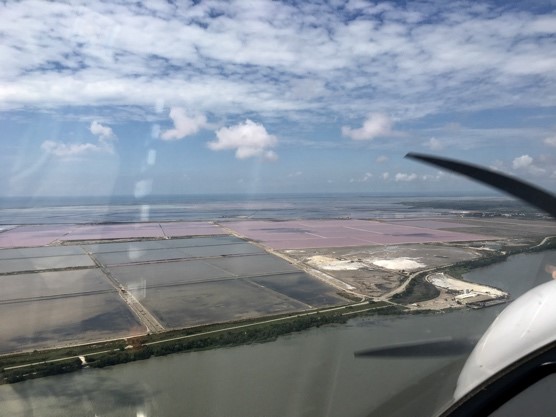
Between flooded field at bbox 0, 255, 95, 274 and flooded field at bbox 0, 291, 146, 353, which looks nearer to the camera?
flooded field at bbox 0, 291, 146, 353

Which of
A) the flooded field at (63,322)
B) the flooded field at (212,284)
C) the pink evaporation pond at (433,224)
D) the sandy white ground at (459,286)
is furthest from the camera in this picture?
the pink evaporation pond at (433,224)

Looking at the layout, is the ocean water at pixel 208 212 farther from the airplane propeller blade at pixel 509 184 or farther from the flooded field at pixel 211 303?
the airplane propeller blade at pixel 509 184

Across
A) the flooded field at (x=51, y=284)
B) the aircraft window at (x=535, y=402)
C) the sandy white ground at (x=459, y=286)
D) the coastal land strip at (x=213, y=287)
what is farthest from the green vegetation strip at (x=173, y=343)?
the aircraft window at (x=535, y=402)

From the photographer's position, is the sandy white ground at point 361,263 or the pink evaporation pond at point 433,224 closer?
the sandy white ground at point 361,263

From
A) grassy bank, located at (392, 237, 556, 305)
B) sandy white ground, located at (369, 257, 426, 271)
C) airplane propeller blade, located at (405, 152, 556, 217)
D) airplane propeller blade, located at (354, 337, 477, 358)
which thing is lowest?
sandy white ground, located at (369, 257, 426, 271)

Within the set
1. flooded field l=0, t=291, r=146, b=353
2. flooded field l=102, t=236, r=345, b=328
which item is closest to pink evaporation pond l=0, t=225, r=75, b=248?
flooded field l=102, t=236, r=345, b=328

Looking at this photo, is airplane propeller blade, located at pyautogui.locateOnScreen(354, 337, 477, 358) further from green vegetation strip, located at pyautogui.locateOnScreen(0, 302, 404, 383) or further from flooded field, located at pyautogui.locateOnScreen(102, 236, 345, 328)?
flooded field, located at pyautogui.locateOnScreen(102, 236, 345, 328)

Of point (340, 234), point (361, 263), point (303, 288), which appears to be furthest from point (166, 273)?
point (340, 234)

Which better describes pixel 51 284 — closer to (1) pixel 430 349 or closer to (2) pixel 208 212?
(1) pixel 430 349
